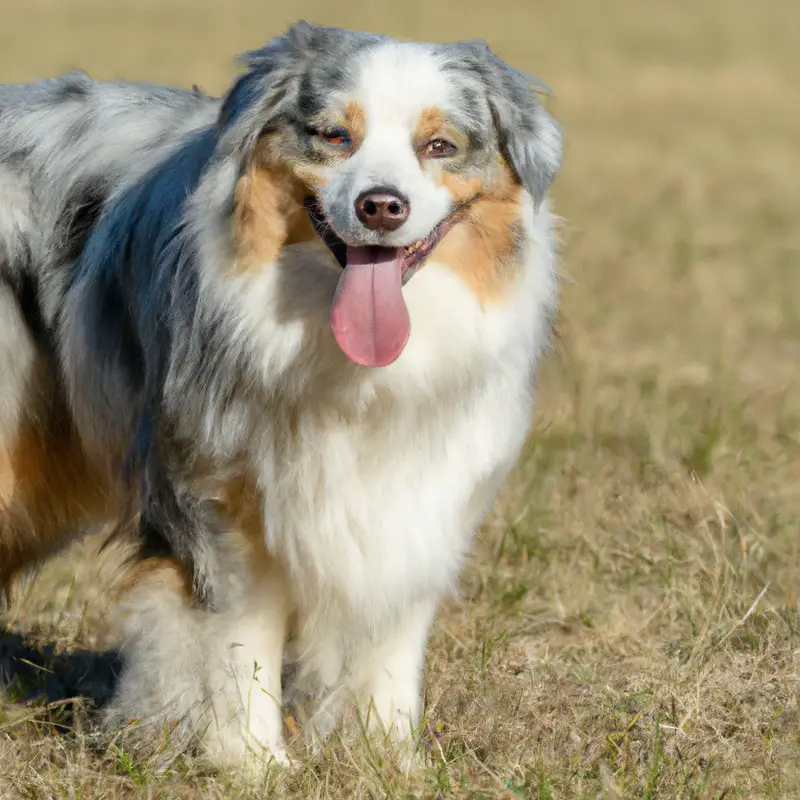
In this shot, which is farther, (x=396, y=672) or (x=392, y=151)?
(x=396, y=672)

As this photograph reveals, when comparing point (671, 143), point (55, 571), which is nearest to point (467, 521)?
point (55, 571)

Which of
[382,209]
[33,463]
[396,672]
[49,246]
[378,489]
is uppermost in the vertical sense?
[382,209]

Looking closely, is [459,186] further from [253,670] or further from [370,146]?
[253,670]

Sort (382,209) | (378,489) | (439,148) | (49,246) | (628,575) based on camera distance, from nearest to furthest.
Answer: (382,209) < (439,148) < (378,489) < (49,246) < (628,575)

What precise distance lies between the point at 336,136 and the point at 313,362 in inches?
25.0

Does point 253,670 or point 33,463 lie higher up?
point 33,463

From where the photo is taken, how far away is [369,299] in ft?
12.6

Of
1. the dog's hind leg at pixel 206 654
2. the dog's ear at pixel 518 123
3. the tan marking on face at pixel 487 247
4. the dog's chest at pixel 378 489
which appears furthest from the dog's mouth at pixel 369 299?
the dog's hind leg at pixel 206 654

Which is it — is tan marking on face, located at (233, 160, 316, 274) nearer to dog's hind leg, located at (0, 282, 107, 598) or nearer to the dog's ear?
the dog's ear

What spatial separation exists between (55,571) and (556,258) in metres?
2.68

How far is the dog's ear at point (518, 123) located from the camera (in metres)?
4.08

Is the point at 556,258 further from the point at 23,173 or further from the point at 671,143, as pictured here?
the point at 671,143

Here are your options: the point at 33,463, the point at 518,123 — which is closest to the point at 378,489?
the point at 518,123

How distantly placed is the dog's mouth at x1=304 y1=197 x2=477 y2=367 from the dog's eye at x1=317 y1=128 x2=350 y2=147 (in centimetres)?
17
